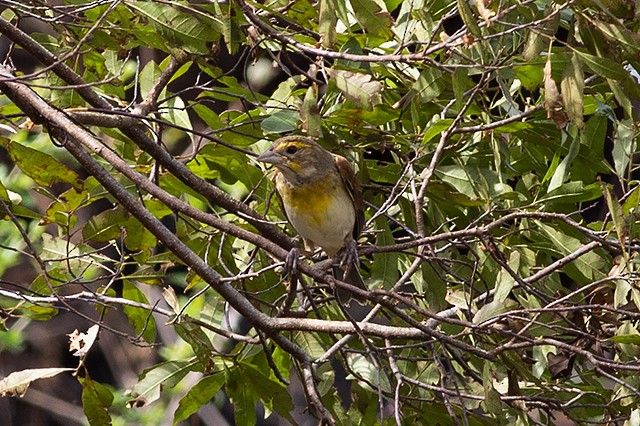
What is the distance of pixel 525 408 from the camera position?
3.19 metres

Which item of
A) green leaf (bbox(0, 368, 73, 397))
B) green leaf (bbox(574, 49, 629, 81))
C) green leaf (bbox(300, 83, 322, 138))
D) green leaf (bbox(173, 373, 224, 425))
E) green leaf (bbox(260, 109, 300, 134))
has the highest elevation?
green leaf (bbox(300, 83, 322, 138))

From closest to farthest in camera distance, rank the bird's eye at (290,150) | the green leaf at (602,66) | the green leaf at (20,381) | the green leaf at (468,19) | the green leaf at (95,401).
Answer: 1. the green leaf at (468,19)
2. the green leaf at (602,66)
3. the green leaf at (20,381)
4. the green leaf at (95,401)
5. the bird's eye at (290,150)

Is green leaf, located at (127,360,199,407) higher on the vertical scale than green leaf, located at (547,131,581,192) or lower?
lower

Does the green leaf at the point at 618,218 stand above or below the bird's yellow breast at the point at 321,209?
above

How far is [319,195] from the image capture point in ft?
13.9

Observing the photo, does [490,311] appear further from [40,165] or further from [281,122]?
[40,165]

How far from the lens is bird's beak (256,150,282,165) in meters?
3.82

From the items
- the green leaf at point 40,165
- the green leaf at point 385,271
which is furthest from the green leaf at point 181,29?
the green leaf at point 385,271

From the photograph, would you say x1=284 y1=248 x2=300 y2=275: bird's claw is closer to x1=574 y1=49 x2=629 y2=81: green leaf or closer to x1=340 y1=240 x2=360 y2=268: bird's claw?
x1=340 y1=240 x2=360 y2=268: bird's claw

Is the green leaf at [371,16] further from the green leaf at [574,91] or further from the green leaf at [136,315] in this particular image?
the green leaf at [136,315]

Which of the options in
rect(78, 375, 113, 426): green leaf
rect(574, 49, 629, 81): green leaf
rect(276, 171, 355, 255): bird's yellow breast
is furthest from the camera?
rect(276, 171, 355, 255): bird's yellow breast

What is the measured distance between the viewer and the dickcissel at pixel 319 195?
13.2ft

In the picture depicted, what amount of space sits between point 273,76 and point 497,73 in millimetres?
3744

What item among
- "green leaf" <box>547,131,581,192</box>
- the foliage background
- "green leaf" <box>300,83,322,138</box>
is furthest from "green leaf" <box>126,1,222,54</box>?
"green leaf" <box>547,131,581,192</box>
